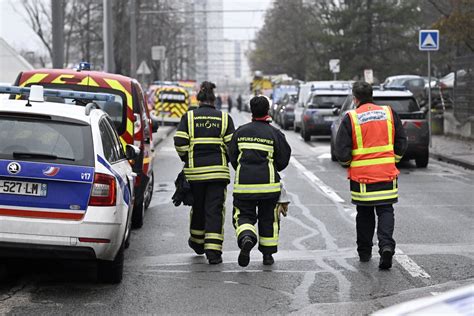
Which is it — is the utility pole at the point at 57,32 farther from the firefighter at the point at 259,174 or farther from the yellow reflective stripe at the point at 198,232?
the firefighter at the point at 259,174

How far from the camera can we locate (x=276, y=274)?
865cm

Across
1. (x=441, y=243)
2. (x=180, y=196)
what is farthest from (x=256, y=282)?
(x=441, y=243)

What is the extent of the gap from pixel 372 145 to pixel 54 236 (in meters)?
3.24

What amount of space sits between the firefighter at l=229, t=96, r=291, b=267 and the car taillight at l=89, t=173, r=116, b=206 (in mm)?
1583

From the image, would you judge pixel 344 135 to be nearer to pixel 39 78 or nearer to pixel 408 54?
pixel 39 78

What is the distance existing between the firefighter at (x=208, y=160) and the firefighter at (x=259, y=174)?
248 millimetres

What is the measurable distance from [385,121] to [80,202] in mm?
3146

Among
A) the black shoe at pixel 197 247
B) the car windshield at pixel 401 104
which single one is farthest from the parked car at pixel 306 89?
the black shoe at pixel 197 247

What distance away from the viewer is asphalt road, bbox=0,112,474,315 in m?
7.38

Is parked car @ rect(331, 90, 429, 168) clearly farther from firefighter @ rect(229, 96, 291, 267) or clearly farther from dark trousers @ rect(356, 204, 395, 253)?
firefighter @ rect(229, 96, 291, 267)

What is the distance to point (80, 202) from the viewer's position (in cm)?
739

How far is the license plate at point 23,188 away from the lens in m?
7.32

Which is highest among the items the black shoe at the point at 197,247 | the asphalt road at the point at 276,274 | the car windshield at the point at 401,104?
the car windshield at the point at 401,104

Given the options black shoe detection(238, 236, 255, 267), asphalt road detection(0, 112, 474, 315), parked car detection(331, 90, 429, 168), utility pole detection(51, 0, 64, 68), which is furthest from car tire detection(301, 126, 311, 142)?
black shoe detection(238, 236, 255, 267)
